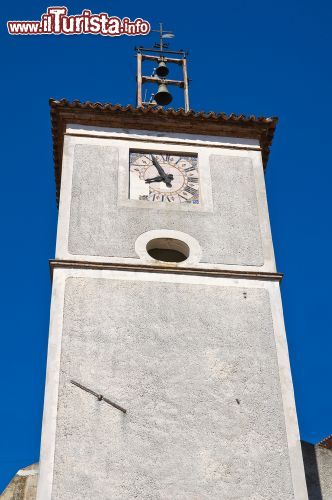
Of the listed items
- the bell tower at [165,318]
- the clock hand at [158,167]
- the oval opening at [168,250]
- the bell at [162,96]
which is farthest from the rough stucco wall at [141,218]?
the bell at [162,96]

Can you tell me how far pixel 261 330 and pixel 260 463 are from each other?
1.97 meters

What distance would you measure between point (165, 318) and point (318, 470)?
2700 millimetres

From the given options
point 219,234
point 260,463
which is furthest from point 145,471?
point 219,234

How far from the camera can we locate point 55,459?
436 inches

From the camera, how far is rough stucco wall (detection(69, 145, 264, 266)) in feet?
45.0

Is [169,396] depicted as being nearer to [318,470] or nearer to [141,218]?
[318,470]

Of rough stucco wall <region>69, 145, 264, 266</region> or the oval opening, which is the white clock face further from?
the oval opening

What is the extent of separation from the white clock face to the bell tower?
2 centimetres

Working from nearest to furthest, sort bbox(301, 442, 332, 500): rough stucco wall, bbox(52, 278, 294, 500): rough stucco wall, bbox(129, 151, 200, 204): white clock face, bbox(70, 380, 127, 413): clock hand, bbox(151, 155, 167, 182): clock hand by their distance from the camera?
bbox(52, 278, 294, 500): rough stucco wall, bbox(70, 380, 127, 413): clock hand, bbox(301, 442, 332, 500): rough stucco wall, bbox(129, 151, 200, 204): white clock face, bbox(151, 155, 167, 182): clock hand

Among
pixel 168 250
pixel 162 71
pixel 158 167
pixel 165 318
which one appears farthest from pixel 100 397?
pixel 162 71

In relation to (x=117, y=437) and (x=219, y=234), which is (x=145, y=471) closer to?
(x=117, y=437)

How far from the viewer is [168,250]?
14.2m

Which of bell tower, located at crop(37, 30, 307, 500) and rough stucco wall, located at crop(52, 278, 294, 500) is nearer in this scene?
rough stucco wall, located at crop(52, 278, 294, 500)

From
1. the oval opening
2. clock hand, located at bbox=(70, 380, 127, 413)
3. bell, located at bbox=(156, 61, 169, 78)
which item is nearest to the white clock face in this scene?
the oval opening
